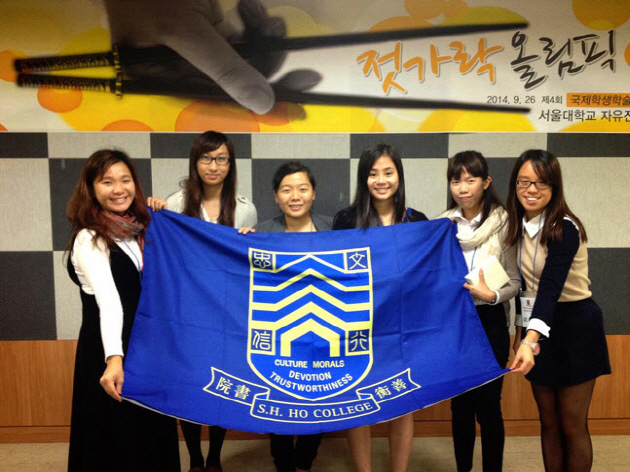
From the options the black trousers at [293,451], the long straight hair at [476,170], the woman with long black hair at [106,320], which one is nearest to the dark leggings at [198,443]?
the black trousers at [293,451]

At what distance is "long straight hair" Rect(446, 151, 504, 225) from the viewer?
181 cm

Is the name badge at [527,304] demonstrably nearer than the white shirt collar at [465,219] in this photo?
Yes

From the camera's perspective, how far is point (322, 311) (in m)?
1.72

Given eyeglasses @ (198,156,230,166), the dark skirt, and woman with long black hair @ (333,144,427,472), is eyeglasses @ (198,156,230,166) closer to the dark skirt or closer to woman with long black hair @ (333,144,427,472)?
woman with long black hair @ (333,144,427,472)

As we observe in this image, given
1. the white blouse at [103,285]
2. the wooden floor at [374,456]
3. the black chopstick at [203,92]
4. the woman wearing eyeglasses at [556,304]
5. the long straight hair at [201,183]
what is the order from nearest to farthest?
the white blouse at [103,285] → the woman wearing eyeglasses at [556,304] → the long straight hair at [201,183] → the wooden floor at [374,456] → the black chopstick at [203,92]

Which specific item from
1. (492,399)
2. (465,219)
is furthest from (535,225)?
(492,399)

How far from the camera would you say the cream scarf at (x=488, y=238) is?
1.80 metres

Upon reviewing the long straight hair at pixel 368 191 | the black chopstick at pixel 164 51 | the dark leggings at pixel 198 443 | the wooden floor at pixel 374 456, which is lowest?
the wooden floor at pixel 374 456

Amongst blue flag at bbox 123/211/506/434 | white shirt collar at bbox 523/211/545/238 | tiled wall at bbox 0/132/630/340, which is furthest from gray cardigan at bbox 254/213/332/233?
white shirt collar at bbox 523/211/545/238

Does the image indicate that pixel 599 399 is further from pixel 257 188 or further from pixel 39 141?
pixel 39 141

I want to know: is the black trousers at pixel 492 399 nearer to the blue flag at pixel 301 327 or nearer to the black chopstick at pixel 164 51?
the blue flag at pixel 301 327

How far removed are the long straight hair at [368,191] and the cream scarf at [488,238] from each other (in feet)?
0.94

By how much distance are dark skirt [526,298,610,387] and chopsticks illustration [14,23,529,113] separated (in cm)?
144

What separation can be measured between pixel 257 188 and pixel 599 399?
86.5 inches
